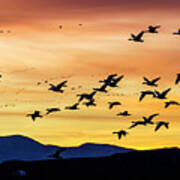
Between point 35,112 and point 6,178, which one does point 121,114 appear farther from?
point 6,178

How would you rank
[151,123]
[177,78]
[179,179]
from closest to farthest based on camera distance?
[177,78] → [151,123] → [179,179]

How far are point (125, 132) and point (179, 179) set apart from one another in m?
56.9

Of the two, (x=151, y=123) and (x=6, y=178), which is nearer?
(x=151, y=123)

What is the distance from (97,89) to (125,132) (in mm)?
11366

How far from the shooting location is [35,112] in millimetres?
140000

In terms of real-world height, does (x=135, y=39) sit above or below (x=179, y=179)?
above

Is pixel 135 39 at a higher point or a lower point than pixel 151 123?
higher

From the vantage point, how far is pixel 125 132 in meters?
138

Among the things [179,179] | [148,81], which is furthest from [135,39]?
[179,179]

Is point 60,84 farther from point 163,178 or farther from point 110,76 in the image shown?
point 163,178

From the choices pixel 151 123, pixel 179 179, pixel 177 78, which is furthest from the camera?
pixel 179 179

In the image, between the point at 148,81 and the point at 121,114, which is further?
the point at 121,114

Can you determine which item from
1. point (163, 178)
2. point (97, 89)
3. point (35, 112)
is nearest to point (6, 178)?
point (163, 178)

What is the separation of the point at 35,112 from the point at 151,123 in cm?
1985
